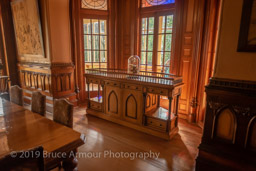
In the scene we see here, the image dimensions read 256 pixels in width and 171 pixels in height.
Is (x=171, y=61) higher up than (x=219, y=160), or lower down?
higher up

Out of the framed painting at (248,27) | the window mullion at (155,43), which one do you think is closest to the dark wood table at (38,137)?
the framed painting at (248,27)

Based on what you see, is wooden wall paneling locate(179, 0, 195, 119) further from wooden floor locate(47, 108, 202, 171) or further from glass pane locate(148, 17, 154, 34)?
glass pane locate(148, 17, 154, 34)

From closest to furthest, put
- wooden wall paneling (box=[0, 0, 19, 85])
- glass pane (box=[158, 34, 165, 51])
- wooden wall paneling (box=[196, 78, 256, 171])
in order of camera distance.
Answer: wooden wall paneling (box=[196, 78, 256, 171]) → glass pane (box=[158, 34, 165, 51]) → wooden wall paneling (box=[0, 0, 19, 85])

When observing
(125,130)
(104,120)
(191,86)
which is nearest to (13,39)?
(104,120)

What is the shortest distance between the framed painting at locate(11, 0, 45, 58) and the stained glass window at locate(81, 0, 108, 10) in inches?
47.3

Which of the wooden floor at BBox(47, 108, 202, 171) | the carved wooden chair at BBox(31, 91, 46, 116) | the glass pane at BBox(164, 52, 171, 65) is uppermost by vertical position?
the glass pane at BBox(164, 52, 171, 65)

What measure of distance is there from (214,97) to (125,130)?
1.73 m

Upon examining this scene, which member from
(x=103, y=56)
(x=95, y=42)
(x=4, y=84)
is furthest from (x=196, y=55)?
(x=4, y=84)

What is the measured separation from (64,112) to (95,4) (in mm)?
3507

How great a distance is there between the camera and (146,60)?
14.1 feet

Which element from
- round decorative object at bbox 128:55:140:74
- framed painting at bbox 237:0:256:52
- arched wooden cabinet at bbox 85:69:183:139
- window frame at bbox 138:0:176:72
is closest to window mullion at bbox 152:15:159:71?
window frame at bbox 138:0:176:72

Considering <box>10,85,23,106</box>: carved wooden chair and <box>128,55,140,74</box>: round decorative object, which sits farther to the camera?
<box>128,55,140,74</box>: round decorative object

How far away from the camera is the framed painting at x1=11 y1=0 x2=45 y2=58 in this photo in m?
3.71

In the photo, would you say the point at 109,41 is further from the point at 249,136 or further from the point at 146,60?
the point at 249,136
